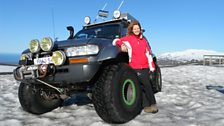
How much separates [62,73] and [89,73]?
0.43 m

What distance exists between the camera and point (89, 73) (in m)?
3.68

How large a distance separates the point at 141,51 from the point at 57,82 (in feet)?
4.86

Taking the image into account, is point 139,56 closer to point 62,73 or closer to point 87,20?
Result: point 62,73

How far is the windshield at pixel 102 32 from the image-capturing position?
17.3 feet

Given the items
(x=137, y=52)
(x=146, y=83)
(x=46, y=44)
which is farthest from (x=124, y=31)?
(x=46, y=44)

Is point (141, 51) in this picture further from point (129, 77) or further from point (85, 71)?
point (85, 71)

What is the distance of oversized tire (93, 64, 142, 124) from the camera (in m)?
3.71

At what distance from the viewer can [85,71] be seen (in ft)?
12.0

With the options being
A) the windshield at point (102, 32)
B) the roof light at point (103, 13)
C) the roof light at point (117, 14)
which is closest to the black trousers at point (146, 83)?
the windshield at point (102, 32)

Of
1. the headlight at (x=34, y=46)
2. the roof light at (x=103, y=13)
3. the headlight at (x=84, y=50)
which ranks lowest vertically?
the headlight at (x=84, y=50)

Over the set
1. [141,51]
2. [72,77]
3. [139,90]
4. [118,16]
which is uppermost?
[118,16]

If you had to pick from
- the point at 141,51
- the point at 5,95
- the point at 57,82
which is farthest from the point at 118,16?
the point at 5,95

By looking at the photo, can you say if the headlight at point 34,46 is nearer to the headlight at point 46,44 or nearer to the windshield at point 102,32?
the headlight at point 46,44

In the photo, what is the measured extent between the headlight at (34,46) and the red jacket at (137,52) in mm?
1268
